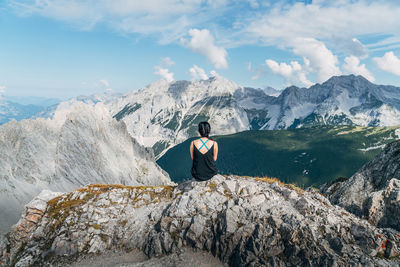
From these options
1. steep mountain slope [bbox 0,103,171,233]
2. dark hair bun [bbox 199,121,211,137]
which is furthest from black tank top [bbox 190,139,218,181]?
steep mountain slope [bbox 0,103,171,233]

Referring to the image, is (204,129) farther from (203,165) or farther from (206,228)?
(206,228)

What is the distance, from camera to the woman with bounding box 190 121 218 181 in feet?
57.1

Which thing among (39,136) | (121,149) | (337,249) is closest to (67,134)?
(39,136)

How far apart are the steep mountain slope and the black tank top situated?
48.9 m

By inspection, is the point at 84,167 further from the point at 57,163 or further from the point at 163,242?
A: the point at 163,242

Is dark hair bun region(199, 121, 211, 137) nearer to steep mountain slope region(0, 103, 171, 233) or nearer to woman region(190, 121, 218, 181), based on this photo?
woman region(190, 121, 218, 181)

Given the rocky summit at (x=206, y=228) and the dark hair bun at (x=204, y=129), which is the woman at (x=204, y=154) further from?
the rocky summit at (x=206, y=228)

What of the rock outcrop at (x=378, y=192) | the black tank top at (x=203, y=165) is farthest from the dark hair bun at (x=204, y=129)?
the rock outcrop at (x=378, y=192)

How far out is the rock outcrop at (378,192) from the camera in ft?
69.0

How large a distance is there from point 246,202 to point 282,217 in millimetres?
2792

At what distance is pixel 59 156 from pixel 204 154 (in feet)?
249

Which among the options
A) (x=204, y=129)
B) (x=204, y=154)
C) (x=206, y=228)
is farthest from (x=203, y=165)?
(x=206, y=228)

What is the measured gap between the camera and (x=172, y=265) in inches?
599

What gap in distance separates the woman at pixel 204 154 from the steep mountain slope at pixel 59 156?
161 feet
